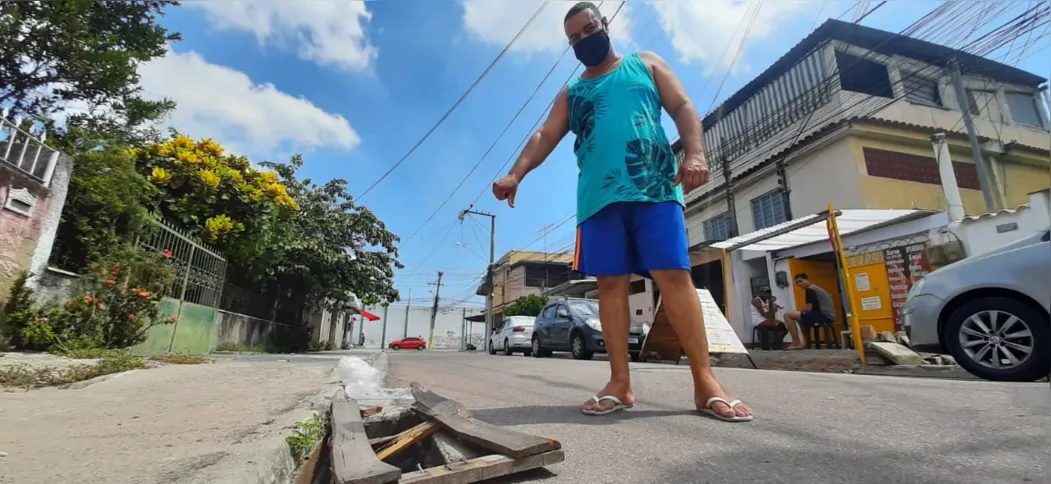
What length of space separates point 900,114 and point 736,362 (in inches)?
432

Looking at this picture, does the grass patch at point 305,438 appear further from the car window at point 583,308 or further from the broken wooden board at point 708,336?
the car window at point 583,308

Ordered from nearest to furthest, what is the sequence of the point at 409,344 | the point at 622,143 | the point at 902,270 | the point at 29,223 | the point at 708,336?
1. the point at 622,143
2. the point at 29,223
3. the point at 708,336
4. the point at 902,270
5. the point at 409,344

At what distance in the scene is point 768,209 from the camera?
14.9m

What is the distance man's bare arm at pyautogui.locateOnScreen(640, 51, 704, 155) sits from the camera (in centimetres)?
231

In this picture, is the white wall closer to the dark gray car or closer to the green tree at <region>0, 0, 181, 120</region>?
the dark gray car

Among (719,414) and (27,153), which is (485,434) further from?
(27,153)

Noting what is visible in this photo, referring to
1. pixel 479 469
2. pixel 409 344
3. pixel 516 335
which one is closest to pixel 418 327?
pixel 409 344

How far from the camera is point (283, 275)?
12.2 meters

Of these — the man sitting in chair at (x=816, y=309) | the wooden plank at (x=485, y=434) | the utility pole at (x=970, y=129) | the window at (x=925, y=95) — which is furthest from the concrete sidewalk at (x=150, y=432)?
the window at (x=925, y=95)

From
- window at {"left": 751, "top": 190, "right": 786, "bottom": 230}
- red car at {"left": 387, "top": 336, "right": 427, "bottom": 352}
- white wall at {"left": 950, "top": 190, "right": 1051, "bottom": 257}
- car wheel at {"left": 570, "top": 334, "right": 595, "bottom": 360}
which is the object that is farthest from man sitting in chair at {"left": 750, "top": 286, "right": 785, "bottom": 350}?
red car at {"left": 387, "top": 336, "right": 427, "bottom": 352}

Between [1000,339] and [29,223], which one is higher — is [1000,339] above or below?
below

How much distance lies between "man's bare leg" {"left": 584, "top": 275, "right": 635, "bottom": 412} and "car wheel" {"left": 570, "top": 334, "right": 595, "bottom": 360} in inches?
348

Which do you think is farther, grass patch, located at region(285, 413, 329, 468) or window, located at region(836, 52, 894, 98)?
window, located at region(836, 52, 894, 98)

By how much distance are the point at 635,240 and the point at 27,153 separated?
20.5 feet
